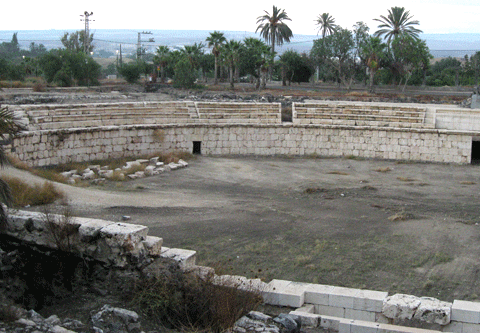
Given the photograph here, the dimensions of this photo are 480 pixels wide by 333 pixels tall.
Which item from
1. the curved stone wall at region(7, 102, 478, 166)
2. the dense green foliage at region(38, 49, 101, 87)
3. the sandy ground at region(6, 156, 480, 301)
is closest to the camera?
the sandy ground at region(6, 156, 480, 301)

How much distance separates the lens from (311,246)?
434 inches

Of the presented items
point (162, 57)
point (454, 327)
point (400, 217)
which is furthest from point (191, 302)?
point (162, 57)

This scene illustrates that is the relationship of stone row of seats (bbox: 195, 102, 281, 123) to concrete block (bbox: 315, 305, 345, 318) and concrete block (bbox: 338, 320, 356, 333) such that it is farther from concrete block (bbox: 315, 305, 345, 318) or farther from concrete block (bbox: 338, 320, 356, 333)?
concrete block (bbox: 338, 320, 356, 333)

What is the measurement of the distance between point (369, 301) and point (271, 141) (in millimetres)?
15521

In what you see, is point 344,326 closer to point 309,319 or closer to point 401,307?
point 309,319

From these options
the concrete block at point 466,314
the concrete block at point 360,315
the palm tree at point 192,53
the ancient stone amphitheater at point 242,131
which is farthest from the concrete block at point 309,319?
the palm tree at point 192,53

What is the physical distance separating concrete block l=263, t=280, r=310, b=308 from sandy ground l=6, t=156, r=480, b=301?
3.88 feet

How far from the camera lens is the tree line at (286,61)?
1657 inches

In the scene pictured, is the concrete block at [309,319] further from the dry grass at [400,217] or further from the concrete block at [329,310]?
the dry grass at [400,217]

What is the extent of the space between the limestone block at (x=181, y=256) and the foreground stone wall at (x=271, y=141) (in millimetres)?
12168

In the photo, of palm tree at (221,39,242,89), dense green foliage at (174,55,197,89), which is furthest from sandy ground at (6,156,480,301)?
palm tree at (221,39,242,89)

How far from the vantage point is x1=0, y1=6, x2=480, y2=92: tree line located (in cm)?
4209

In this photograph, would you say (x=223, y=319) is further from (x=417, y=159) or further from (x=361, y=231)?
(x=417, y=159)

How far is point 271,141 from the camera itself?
22938 millimetres
